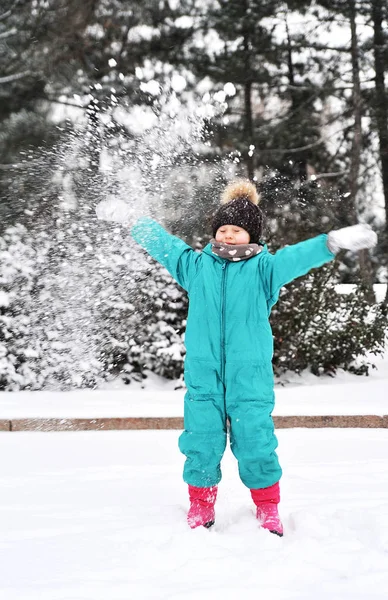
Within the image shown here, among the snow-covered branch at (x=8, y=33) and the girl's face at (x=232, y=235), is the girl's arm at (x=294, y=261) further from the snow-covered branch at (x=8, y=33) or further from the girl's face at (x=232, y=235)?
the snow-covered branch at (x=8, y=33)

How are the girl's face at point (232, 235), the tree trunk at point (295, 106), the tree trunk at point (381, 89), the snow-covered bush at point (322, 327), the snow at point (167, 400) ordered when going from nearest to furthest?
the girl's face at point (232, 235) → the snow at point (167, 400) → the snow-covered bush at point (322, 327) → the tree trunk at point (381, 89) → the tree trunk at point (295, 106)

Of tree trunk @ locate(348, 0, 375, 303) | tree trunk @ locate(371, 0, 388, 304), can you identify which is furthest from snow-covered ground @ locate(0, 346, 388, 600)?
tree trunk @ locate(371, 0, 388, 304)

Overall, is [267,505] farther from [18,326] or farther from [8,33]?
[8,33]

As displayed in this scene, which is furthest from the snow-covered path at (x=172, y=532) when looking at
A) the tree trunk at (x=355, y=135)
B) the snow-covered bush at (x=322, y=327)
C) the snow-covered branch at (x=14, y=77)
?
the tree trunk at (x=355, y=135)

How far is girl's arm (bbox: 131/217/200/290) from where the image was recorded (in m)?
2.75

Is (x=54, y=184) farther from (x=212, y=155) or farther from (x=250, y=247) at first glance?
(x=250, y=247)

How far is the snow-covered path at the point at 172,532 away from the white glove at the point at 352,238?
3.42 feet

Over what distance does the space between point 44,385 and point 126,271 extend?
1.28 m

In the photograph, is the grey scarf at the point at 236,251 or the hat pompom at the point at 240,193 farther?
the hat pompom at the point at 240,193

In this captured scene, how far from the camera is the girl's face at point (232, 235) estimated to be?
8.95 ft

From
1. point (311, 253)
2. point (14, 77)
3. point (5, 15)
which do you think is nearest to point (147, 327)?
point (311, 253)

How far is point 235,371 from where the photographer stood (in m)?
2.54

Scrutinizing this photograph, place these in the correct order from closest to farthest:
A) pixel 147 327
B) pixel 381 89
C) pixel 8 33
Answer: pixel 147 327, pixel 8 33, pixel 381 89

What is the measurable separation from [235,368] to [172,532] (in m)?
0.65
